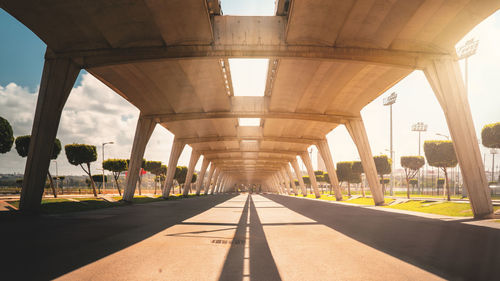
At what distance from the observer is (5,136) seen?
802 inches

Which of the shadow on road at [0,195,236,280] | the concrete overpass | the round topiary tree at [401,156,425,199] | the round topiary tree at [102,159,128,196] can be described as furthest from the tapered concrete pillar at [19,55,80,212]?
the round topiary tree at [401,156,425,199]

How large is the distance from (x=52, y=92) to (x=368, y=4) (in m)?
A: 18.1

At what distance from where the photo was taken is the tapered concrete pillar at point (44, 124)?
1706 cm

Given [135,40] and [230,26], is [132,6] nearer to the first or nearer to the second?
[135,40]

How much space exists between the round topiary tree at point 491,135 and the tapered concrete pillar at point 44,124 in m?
29.7

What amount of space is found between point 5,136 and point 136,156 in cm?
1092

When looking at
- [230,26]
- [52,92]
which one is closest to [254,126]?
[230,26]

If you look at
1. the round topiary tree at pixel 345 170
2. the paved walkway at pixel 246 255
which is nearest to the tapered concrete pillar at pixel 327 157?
the round topiary tree at pixel 345 170

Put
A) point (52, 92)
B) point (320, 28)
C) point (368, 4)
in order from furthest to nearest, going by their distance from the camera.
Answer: point (52, 92) → point (320, 28) → point (368, 4)

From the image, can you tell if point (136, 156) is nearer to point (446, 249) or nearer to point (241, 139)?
point (241, 139)

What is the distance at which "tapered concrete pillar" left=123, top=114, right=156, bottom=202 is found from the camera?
29.5m

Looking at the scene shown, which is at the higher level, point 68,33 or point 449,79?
point 68,33

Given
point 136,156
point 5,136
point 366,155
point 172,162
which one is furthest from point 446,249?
point 172,162

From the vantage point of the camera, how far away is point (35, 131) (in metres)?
17.5
